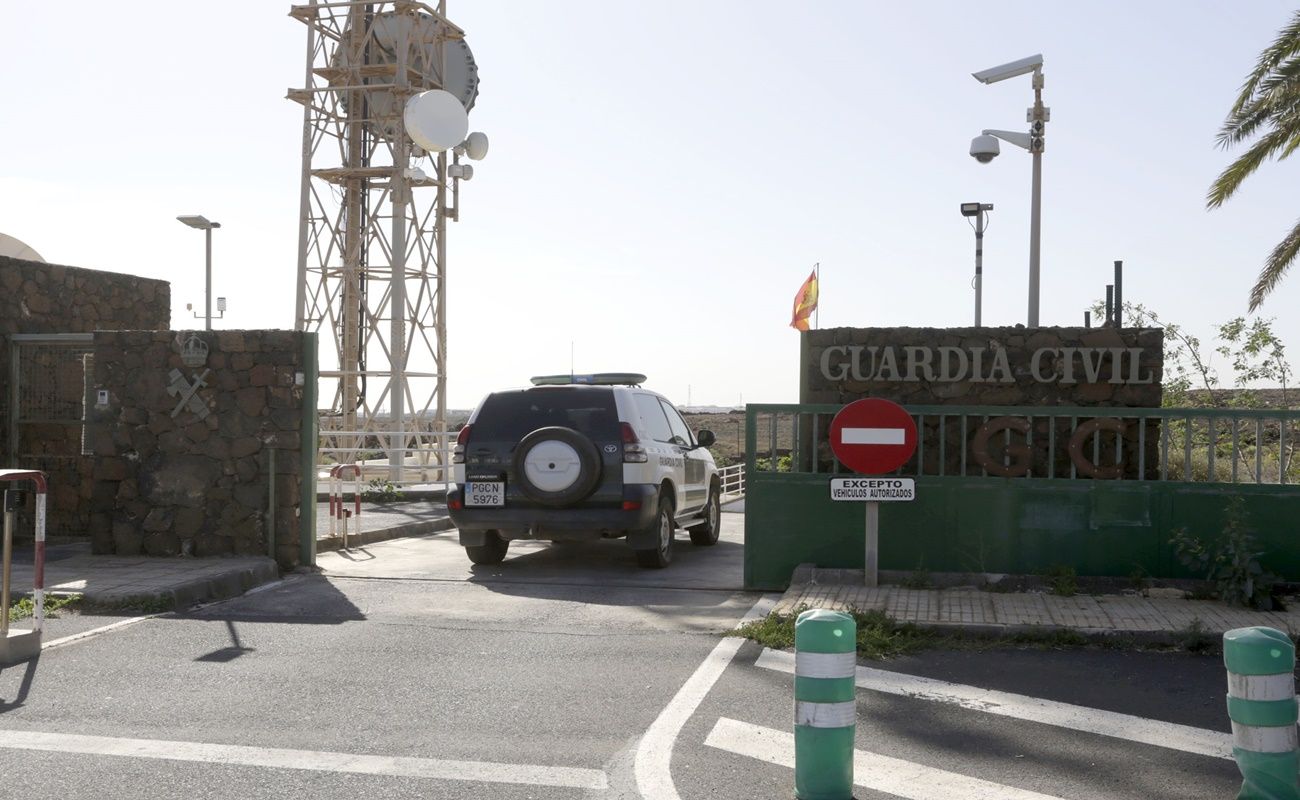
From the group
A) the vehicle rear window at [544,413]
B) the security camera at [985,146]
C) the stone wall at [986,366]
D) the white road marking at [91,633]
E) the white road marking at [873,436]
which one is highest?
the security camera at [985,146]

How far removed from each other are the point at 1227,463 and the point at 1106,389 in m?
1.17

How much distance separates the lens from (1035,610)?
8.48m

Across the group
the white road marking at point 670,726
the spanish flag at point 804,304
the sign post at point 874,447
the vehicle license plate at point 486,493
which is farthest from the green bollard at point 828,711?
the spanish flag at point 804,304

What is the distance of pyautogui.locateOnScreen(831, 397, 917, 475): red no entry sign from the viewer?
9172mm

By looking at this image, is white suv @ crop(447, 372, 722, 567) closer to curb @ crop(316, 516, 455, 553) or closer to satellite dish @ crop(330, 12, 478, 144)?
curb @ crop(316, 516, 455, 553)

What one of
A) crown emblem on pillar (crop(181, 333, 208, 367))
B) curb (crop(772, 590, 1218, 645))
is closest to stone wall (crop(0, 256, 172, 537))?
crown emblem on pillar (crop(181, 333, 208, 367))

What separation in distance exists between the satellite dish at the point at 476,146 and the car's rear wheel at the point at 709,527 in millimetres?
15313

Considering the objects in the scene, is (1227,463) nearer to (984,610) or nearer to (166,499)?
(984,610)

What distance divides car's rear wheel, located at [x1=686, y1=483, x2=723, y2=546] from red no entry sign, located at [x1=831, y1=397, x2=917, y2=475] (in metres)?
4.90

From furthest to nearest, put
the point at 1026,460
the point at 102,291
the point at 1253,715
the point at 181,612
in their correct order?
the point at 102,291 → the point at 1026,460 → the point at 181,612 → the point at 1253,715

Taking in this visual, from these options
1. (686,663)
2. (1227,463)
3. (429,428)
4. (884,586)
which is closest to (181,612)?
(686,663)

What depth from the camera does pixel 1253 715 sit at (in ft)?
15.0

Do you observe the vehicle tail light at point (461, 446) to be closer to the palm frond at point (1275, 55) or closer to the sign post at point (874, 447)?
the sign post at point (874, 447)

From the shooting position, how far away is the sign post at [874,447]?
9.18 metres
